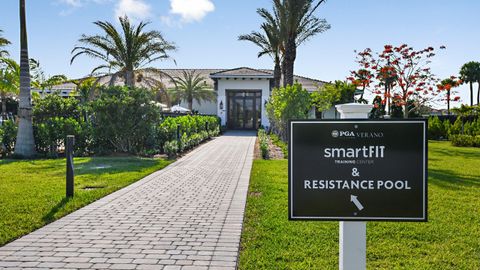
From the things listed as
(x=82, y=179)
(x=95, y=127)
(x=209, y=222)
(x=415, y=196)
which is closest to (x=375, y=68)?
(x=95, y=127)

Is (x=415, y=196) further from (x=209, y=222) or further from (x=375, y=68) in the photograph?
(x=375, y=68)

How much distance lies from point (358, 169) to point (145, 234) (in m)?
3.41

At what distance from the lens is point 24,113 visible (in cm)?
1392

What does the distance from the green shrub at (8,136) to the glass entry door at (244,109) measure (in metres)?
22.2

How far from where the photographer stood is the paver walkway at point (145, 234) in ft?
13.5

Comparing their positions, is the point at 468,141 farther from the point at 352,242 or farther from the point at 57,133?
the point at 352,242

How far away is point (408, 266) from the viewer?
13.0ft

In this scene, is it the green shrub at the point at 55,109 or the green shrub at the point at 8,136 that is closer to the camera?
the green shrub at the point at 8,136

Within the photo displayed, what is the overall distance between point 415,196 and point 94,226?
433 cm

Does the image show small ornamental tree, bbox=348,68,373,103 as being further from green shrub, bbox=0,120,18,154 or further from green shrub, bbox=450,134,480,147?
green shrub, bbox=0,120,18,154

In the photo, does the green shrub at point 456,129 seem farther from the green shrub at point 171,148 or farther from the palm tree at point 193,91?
the palm tree at point 193,91

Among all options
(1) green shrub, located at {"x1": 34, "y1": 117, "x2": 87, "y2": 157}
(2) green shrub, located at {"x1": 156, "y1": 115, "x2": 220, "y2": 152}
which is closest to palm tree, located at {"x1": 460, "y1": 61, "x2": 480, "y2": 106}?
(2) green shrub, located at {"x1": 156, "y1": 115, "x2": 220, "y2": 152}

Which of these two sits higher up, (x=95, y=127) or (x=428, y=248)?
(x=95, y=127)

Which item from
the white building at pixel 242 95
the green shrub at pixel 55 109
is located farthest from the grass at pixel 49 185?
the white building at pixel 242 95
